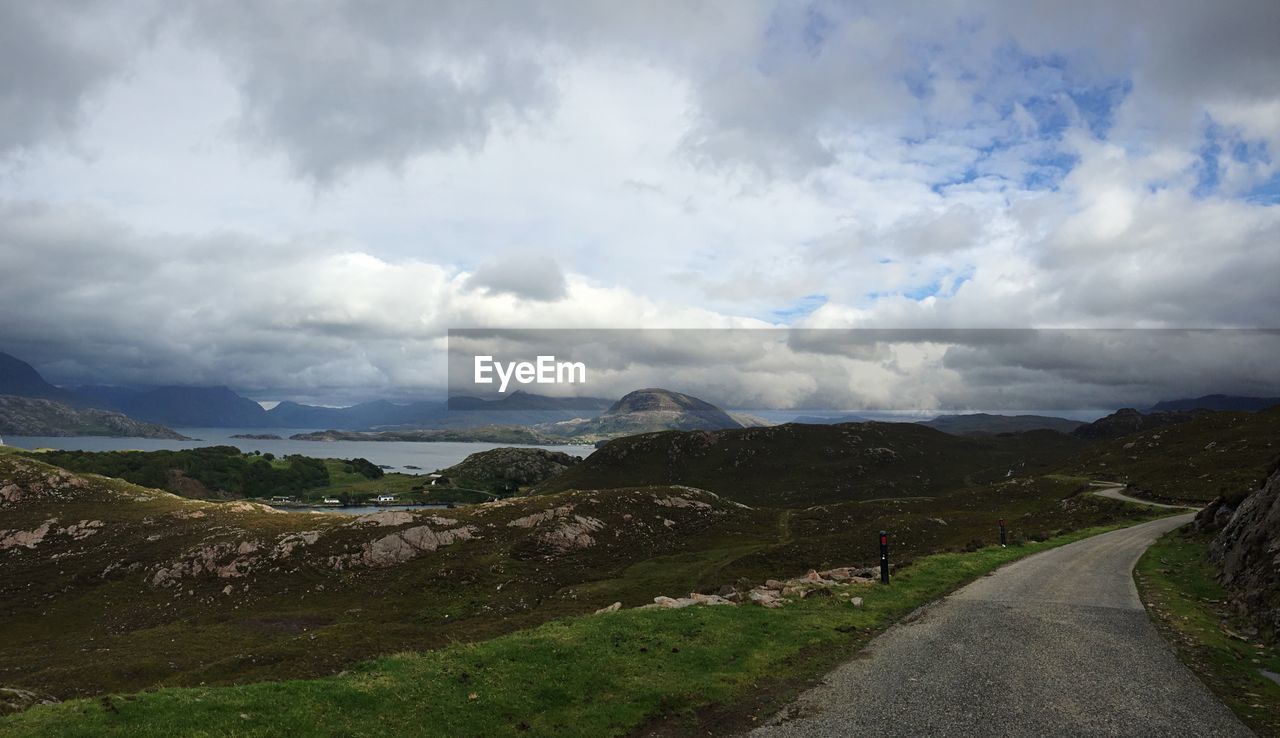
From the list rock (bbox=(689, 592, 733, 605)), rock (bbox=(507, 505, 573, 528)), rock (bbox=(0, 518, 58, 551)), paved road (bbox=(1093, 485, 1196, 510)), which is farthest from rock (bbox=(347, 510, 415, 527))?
paved road (bbox=(1093, 485, 1196, 510))

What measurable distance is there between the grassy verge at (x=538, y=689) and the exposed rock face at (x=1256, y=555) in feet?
47.7

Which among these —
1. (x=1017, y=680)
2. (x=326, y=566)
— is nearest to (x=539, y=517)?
(x=326, y=566)

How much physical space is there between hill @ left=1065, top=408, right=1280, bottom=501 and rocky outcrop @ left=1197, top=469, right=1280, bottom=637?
1232cm

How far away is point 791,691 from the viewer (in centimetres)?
1658

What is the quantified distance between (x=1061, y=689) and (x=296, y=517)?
85.9 m

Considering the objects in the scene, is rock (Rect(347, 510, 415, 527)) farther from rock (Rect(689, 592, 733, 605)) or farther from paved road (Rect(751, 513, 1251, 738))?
paved road (Rect(751, 513, 1251, 738))

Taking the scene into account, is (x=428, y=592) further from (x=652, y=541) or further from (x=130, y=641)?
(x=652, y=541)

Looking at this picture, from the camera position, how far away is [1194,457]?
120312 mm

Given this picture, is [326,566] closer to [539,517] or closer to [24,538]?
[539,517]

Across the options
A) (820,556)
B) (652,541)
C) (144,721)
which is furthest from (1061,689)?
(652,541)

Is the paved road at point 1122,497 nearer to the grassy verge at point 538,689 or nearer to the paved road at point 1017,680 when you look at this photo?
the paved road at point 1017,680

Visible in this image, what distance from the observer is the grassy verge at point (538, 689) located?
46.9 ft

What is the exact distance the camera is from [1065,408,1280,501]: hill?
87.5 meters

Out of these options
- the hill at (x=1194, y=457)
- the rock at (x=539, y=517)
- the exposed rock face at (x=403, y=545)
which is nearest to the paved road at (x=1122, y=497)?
the hill at (x=1194, y=457)
